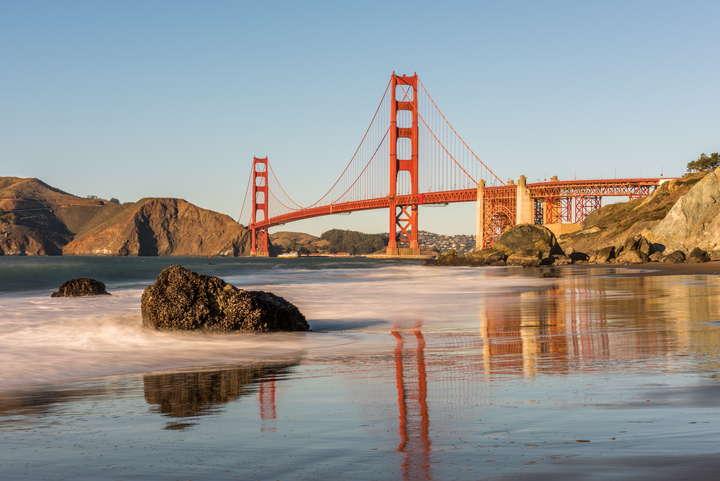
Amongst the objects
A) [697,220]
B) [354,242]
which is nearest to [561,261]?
[697,220]

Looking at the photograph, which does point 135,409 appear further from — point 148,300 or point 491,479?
point 148,300

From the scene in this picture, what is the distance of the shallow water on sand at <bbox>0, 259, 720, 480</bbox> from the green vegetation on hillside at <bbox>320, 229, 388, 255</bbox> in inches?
6355

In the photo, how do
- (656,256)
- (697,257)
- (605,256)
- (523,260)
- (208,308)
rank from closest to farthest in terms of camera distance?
(208,308)
(697,257)
(656,256)
(605,256)
(523,260)

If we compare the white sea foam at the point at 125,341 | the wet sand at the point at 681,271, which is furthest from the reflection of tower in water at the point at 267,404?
the wet sand at the point at 681,271

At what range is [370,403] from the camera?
385cm

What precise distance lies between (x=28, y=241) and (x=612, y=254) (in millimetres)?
153535

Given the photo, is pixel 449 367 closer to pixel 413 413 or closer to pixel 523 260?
pixel 413 413

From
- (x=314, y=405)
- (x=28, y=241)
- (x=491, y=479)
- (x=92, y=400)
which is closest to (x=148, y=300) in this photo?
(x=92, y=400)

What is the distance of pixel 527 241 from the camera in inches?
2039

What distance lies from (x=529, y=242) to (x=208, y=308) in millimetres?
46387

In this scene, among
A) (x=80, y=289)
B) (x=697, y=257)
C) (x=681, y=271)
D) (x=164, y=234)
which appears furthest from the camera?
(x=164, y=234)

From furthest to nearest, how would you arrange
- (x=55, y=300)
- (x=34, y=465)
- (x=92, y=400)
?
(x=55, y=300) < (x=92, y=400) < (x=34, y=465)

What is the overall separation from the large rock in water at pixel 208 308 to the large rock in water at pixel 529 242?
4366cm

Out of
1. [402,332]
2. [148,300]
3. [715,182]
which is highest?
[715,182]
